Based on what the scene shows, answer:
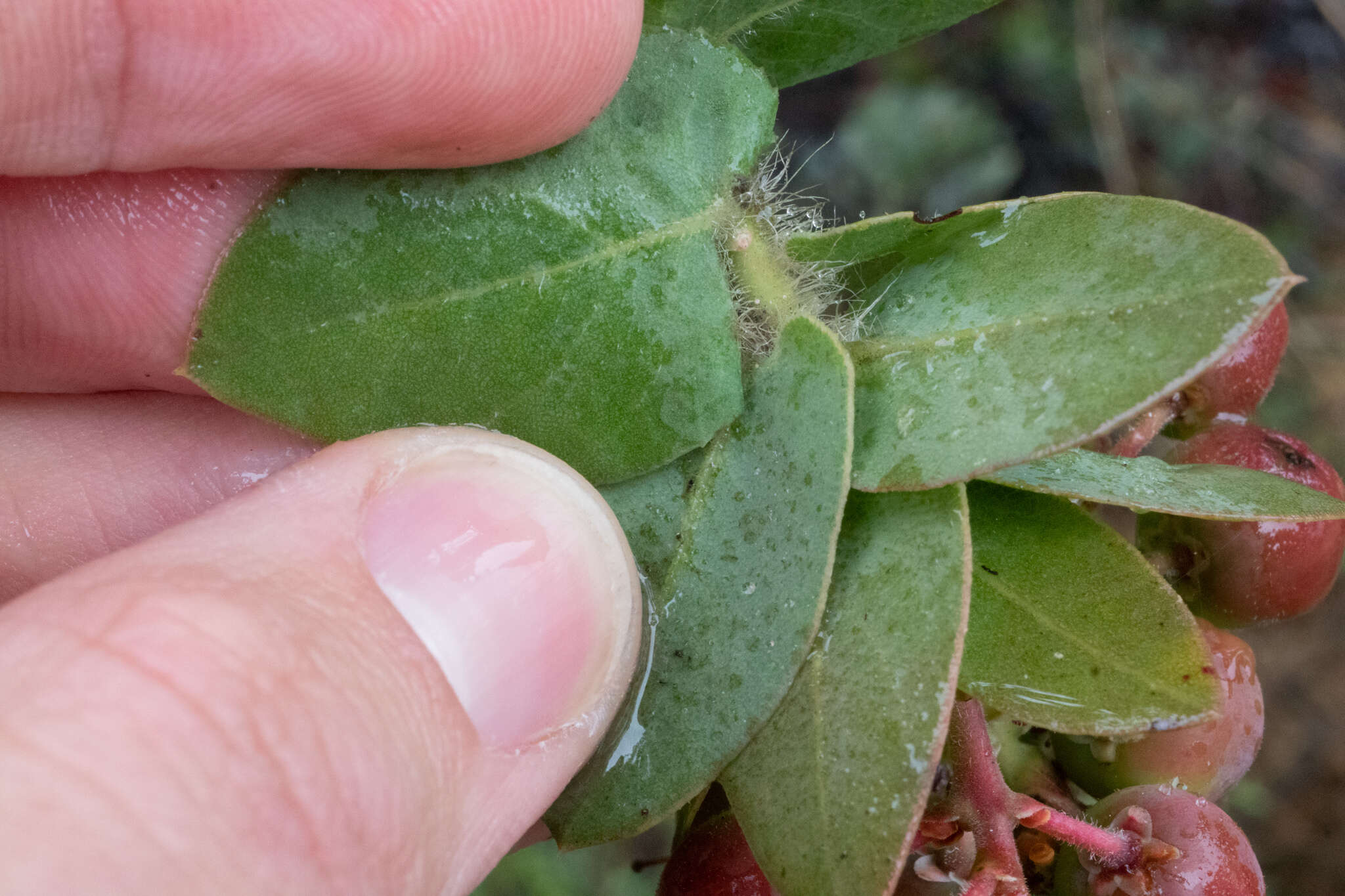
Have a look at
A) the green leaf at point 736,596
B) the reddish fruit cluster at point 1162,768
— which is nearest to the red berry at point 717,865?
the reddish fruit cluster at point 1162,768

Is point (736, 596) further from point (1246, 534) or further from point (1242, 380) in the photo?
point (1242, 380)

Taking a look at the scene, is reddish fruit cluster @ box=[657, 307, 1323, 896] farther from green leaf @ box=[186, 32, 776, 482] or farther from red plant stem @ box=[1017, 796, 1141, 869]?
green leaf @ box=[186, 32, 776, 482]

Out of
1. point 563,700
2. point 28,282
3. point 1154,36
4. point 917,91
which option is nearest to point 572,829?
point 563,700

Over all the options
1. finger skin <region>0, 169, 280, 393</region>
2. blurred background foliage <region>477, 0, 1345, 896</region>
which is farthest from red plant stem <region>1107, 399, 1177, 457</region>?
blurred background foliage <region>477, 0, 1345, 896</region>

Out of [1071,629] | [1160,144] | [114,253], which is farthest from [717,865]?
[1160,144]

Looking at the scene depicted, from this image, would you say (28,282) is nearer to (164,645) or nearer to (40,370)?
(40,370)
